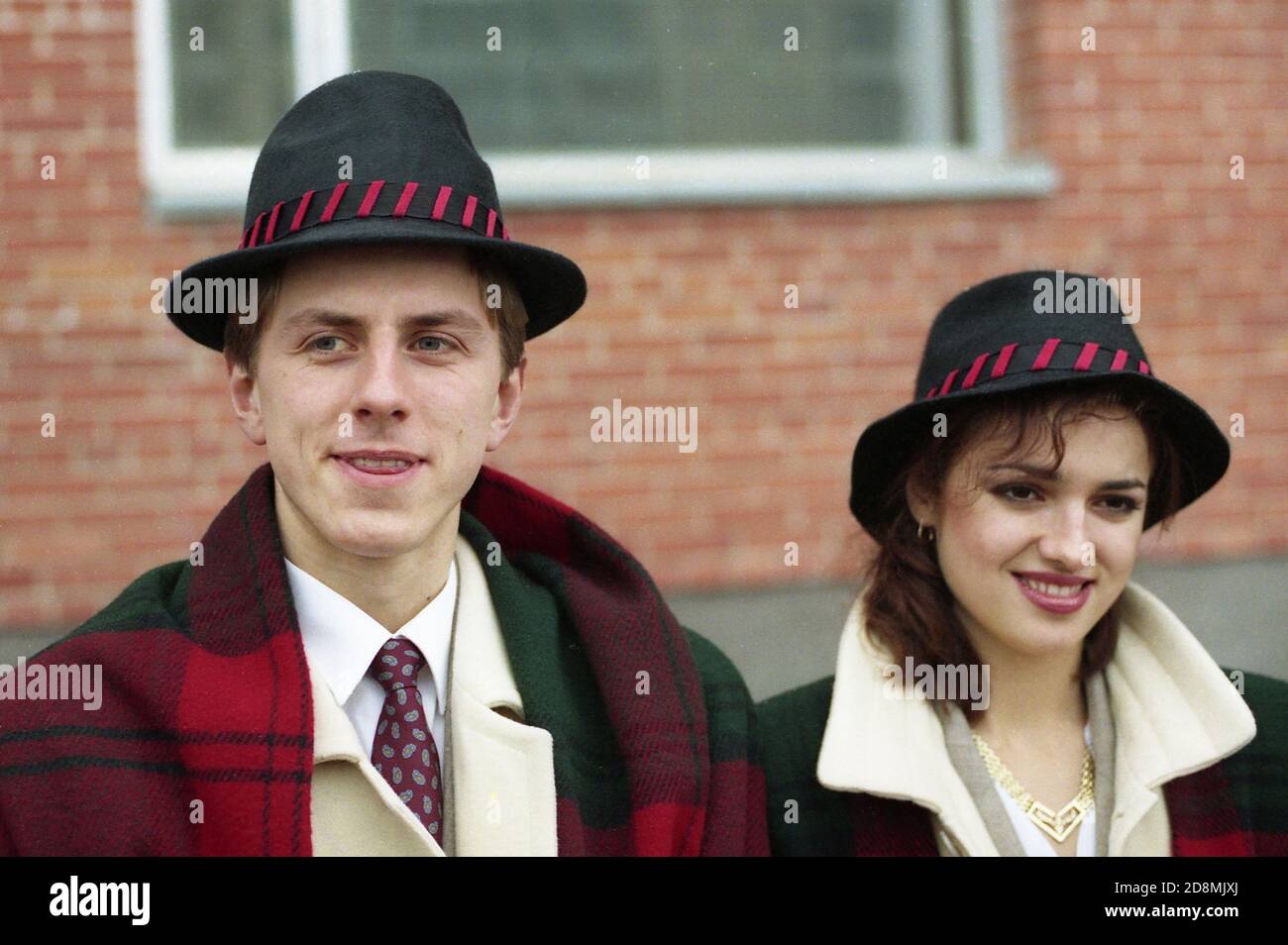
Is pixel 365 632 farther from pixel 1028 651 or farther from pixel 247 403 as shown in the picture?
pixel 1028 651

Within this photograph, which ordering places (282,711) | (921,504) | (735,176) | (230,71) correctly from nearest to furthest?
(282,711) < (921,504) < (230,71) < (735,176)

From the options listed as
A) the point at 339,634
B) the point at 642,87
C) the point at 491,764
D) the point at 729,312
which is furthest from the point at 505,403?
the point at 642,87

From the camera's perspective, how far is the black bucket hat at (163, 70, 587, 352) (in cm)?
224

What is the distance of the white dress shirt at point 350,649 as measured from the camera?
7.61 ft

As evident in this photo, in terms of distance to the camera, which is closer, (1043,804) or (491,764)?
(491,764)

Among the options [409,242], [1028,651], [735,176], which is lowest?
[1028,651]

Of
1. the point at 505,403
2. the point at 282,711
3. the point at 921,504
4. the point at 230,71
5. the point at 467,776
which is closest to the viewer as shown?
the point at 282,711

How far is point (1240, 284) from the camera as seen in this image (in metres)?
5.35

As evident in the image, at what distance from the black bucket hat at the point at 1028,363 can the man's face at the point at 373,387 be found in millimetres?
780

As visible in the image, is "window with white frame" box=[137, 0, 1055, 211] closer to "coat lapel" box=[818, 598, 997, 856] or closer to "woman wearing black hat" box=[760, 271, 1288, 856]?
"woman wearing black hat" box=[760, 271, 1288, 856]

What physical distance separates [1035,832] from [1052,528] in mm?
494

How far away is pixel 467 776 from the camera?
7.57ft

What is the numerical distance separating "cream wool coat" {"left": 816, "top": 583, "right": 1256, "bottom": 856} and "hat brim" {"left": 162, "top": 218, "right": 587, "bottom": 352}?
78cm
